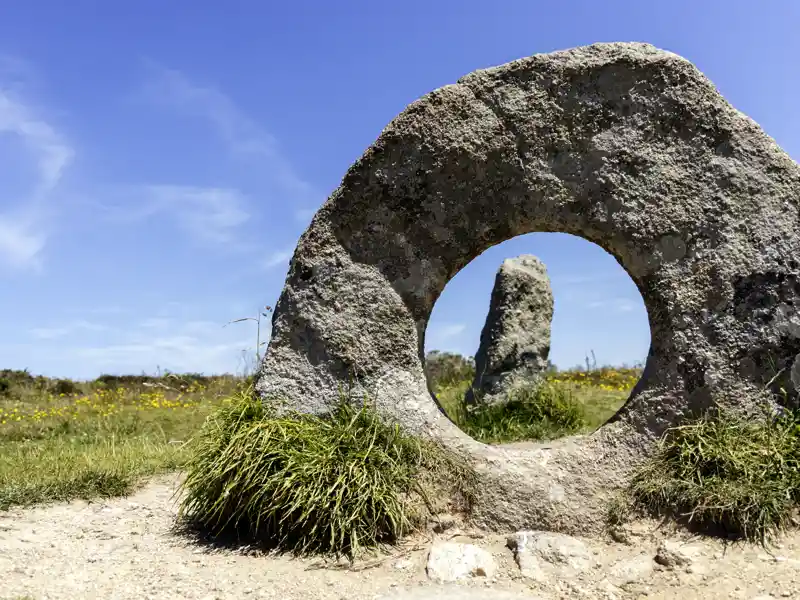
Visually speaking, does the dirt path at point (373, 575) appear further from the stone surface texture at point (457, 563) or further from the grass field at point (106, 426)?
the grass field at point (106, 426)

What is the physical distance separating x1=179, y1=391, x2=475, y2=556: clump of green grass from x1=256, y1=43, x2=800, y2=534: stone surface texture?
0.53 ft

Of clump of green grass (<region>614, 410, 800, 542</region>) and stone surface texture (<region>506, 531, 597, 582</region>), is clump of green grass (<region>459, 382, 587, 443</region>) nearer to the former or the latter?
clump of green grass (<region>614, 410, 800, 542</region>)

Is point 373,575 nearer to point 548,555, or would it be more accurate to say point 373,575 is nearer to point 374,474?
point 374,474

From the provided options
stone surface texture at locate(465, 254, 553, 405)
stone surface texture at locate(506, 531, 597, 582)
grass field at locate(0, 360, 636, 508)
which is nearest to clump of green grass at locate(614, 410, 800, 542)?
stone surface texture at locate(506, 531, 597, 582)

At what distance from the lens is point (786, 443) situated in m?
5.00

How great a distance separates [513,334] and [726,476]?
5.46 m

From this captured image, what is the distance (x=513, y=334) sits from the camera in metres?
10.3

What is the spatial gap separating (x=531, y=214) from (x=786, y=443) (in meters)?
2.39

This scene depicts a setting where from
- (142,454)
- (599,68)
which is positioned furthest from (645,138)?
(142,454)

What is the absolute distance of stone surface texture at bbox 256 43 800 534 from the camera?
5.17m

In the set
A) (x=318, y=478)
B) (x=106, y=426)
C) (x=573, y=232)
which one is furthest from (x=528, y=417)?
(x=106, y=426)

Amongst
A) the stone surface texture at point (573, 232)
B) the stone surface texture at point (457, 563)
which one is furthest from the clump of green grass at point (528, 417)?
the stone surface texture at point (457, 563)

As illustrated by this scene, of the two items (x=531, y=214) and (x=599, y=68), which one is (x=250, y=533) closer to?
(x=531, y=214)

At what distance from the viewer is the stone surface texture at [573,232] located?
5.17 metres
